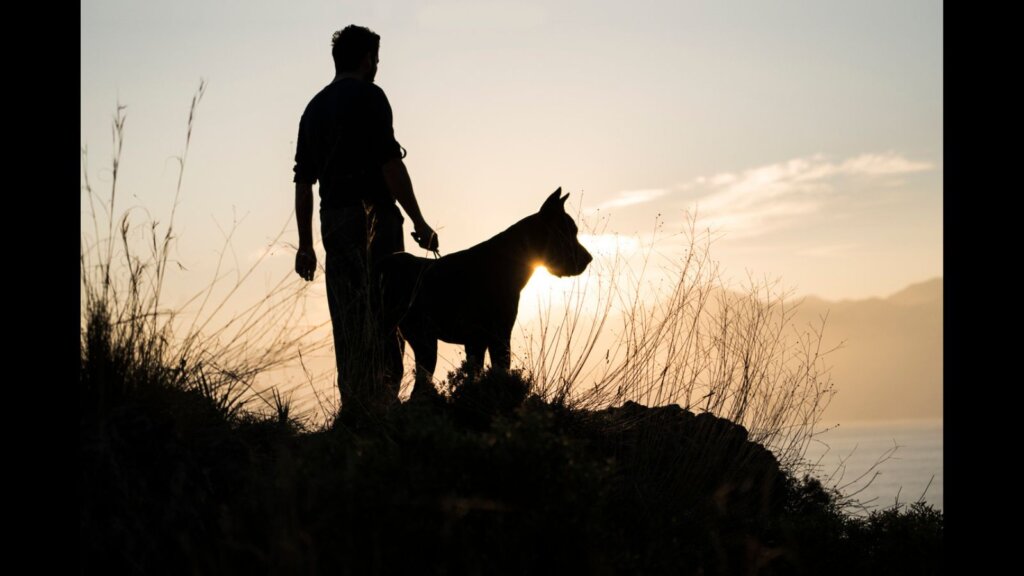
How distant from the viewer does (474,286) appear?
262 inches

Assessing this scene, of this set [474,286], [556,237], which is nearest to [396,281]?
[474,286]

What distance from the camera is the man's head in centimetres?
689

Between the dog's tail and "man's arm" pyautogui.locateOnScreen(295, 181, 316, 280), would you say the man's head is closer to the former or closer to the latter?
"man's arm" pyautogui.locateOnScreen(295, 181, 316, 280)

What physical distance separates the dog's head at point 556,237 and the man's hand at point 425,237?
2.42 feet

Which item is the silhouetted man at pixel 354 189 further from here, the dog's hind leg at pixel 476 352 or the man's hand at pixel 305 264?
the dog's hind leg at pixel 476 352

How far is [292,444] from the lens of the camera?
15.4 feet

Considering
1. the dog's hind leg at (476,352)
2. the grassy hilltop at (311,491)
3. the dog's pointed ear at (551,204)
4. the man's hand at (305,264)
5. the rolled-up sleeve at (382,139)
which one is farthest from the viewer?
the dog's pointed ear at (551,204)

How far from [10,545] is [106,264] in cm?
150

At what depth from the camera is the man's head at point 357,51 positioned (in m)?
6.89

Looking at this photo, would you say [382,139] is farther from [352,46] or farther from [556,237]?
[556,237]

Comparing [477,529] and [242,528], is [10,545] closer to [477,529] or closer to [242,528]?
[242,528]

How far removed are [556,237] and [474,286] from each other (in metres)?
0.72

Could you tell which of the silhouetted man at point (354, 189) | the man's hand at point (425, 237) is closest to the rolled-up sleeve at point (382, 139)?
the silhouetted man at point (354, 189)

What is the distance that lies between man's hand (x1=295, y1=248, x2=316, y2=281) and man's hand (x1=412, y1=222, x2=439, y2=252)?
74cm
